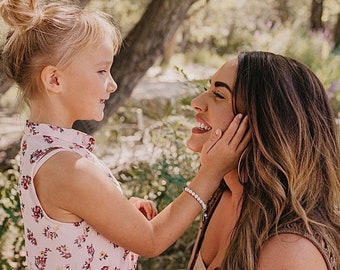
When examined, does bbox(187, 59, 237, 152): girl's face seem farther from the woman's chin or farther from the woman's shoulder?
the woman's shoulder

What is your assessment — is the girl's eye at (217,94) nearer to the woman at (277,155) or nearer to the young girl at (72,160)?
the woman at (277,155)

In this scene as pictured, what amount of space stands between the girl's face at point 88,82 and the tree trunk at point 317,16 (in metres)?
17.0

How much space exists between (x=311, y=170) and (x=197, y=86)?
172cm

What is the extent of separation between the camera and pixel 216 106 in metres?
2.33

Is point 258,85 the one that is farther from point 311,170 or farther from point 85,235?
point 85,235

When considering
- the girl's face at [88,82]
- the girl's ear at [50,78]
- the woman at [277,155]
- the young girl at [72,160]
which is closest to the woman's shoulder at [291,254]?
the woman at [277,155]

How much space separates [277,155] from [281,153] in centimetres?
2

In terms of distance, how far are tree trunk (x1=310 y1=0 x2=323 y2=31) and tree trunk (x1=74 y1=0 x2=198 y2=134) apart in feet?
48.4

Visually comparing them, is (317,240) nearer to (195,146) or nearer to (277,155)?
(277,155)

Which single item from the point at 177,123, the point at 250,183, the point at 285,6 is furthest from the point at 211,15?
the point at 250,183

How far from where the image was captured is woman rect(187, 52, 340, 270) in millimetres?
2139

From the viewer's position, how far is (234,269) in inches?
86.4

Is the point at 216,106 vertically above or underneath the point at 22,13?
underneath

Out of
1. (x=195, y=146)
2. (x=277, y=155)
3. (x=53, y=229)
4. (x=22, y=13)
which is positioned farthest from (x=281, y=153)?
(x=22, y=13)
